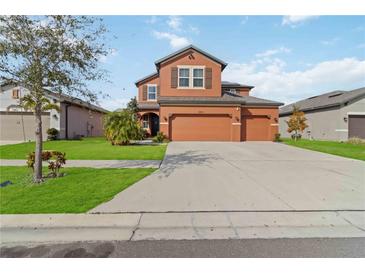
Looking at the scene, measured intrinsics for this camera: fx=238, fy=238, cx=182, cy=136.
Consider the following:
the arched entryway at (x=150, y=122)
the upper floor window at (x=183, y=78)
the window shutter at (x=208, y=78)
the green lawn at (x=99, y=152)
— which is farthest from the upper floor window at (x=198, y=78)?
the green lawn at (x=99, y=152)

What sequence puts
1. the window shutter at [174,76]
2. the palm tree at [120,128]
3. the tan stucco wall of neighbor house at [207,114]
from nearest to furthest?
the palm tree at [120,128], the tan stucco wall of neighbor house at [207,114], the window shutter at [174,76]

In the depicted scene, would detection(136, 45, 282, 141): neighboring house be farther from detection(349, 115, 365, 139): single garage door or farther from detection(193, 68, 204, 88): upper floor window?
detection(349, 115, 365, 139): single garage door

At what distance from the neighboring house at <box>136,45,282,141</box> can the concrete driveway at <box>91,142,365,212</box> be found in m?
10.8

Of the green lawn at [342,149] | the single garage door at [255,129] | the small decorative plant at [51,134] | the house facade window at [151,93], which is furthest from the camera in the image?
the house facade window at [151,93]

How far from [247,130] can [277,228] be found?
1783 cm

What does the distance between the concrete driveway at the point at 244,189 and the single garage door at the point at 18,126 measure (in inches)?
646

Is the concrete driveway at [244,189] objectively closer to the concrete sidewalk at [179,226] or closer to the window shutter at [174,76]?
the concrete sidewalk at [179,226]

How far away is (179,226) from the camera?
162 inches

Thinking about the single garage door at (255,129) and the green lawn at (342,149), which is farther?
the single garage door at (255,129)

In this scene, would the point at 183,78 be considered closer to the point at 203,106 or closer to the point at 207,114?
the point at 203,106

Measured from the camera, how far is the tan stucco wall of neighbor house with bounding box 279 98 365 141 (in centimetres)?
2184

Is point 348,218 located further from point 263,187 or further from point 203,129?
point 203,129

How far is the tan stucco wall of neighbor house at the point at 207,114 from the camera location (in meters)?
20.0

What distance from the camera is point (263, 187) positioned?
6488 millimetres
